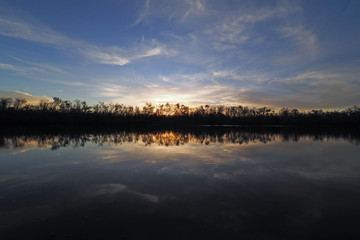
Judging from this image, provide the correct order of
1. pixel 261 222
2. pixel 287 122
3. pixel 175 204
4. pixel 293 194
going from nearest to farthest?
1. pixel 261 222
2. pixel 175 204
3. pixel 293 194
4. pixel 287 122

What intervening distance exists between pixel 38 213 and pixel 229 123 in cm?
12120

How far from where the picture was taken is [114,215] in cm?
508

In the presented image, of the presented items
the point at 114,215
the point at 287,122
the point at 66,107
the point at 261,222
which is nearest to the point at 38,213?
the point at 114,215

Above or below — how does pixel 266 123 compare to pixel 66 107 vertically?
below

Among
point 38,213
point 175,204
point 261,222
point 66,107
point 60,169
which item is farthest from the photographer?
point 66,107

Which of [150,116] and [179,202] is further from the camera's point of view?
[150,116]

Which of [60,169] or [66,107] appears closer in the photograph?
[60,169]

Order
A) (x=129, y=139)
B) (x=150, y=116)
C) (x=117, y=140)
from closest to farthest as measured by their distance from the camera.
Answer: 1. (x=117, y=140)
2. (x=129, y=139)
3. (x=150, y=116)

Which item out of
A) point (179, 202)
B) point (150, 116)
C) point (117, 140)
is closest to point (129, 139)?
point (117, 140)

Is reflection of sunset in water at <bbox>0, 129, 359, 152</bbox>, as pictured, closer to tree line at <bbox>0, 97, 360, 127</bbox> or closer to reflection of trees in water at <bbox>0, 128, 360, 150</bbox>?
reflection of trees in water at <bbox>0, 128, 360, 150</bbox>

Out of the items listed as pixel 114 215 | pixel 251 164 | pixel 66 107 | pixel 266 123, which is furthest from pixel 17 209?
pixel 266 123

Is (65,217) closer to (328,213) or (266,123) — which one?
(328,213)

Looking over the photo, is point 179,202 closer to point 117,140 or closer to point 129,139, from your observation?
point 117,140

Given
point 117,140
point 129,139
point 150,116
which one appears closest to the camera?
point 117,140
